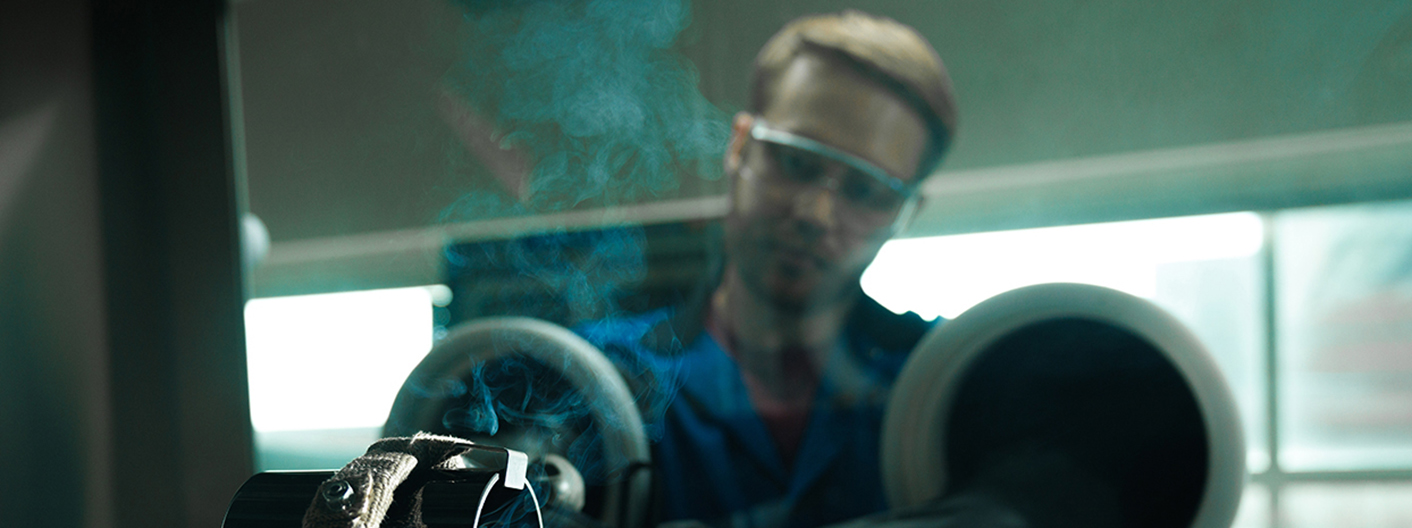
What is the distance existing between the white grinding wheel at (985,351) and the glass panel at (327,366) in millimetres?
508

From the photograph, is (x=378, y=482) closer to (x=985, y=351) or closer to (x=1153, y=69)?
(x=985, y=351)

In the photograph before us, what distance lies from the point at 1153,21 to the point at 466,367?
0.72 meters

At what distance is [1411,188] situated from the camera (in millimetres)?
666

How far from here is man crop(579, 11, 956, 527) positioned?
0.72 m

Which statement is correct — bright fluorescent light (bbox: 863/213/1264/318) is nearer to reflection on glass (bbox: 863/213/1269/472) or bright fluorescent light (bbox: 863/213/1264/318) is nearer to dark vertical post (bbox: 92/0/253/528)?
reflection on glass (bbox: 863/213/1269/472)

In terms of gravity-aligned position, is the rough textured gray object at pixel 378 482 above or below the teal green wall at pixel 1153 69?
below

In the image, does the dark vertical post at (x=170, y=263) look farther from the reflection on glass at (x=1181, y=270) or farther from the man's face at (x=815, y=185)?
the reflection on glass at (x=1181, y=270)

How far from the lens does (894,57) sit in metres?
0.72

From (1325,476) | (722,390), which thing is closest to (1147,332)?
(1325,476)

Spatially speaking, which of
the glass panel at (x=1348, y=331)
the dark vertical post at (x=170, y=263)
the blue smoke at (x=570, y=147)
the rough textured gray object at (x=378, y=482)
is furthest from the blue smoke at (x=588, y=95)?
the glass panel at (x=1348, y=331)

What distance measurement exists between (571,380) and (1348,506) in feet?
2.37

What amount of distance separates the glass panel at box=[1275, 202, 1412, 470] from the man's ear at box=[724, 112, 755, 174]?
490 millimetres

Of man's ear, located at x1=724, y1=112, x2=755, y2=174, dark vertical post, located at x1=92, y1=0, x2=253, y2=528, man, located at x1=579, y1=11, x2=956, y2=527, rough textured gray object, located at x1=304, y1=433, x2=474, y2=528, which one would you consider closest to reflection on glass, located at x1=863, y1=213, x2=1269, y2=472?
man, located at x1=579, y1=11, x2=956, y2=527

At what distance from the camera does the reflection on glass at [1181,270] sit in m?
0.68
